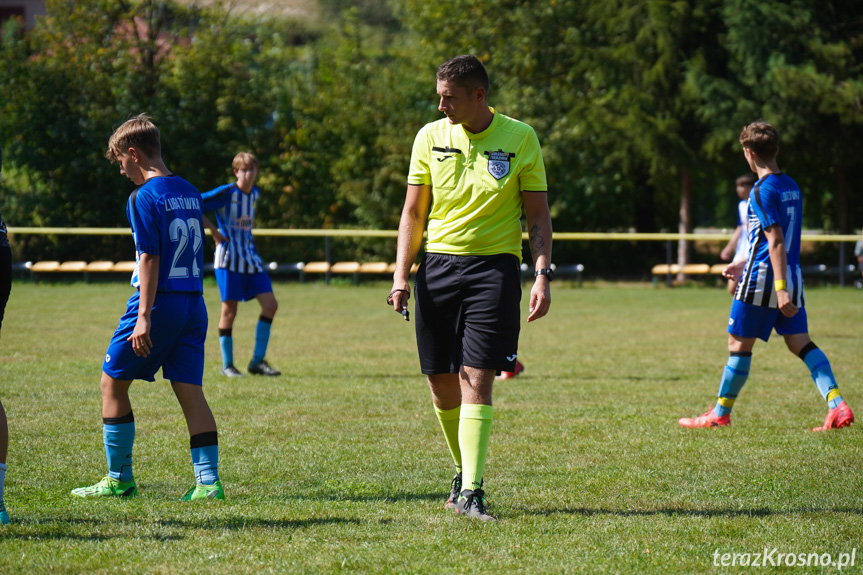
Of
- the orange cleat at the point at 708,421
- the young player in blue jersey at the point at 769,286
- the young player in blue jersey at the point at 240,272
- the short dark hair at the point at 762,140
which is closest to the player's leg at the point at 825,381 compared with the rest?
the young player in blue jersey at the point at 769,286

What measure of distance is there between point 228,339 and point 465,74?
5.56 meters

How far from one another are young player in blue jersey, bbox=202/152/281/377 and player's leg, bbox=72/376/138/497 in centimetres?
443

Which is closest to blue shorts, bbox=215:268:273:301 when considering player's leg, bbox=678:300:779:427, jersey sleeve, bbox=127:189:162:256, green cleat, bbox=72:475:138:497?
player's leg, bbox=678:300:779:427

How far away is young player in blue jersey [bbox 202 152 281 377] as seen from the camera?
9.23m

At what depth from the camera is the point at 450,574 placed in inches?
140

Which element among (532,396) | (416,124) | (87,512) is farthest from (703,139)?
(87,512)

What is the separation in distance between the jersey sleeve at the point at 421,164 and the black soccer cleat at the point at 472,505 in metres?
1.47

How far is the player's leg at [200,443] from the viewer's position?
15.3ft

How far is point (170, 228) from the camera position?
4.54 metres

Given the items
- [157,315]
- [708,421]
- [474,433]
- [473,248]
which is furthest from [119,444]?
[708,421]

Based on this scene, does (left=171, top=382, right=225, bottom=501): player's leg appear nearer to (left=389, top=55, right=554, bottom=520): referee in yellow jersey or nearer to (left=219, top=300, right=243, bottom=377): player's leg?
(left=389, top=55, right=554, bottom=520): referee in yellow jersey

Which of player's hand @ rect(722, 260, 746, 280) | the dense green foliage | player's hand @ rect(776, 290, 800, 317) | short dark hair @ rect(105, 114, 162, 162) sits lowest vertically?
player's hand @ rect(776, 290, 800, 317)

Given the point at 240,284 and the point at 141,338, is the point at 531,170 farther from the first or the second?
the point at 240,284

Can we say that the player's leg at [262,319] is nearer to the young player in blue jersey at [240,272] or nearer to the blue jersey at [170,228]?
the young player in blue jersey at [240,272]
